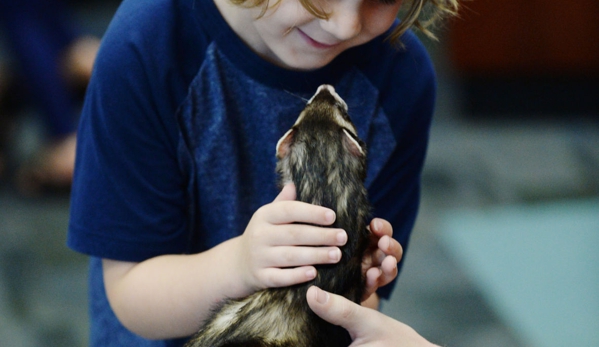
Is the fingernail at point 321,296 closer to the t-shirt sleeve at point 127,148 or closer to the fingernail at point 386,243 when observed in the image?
the fingernail at point 386,243

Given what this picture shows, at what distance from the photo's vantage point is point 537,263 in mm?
1983

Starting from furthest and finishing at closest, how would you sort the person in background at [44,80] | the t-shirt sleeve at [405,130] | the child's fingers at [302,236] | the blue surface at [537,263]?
the person in background at [44,80], the blue surface at [537,263], the t-shirt sleeve at [405,130], the child's fingers at [302,236]

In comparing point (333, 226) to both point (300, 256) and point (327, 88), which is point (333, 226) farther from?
point (327, 88)

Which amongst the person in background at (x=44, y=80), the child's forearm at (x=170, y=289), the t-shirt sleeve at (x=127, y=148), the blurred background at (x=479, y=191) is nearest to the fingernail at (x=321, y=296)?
the child's forearm at (x=170, y=289)

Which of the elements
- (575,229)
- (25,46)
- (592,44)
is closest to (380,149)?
(575,229)

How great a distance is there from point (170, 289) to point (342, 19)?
1.30 ft

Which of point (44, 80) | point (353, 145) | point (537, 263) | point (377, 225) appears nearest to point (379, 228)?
point (377, 225)

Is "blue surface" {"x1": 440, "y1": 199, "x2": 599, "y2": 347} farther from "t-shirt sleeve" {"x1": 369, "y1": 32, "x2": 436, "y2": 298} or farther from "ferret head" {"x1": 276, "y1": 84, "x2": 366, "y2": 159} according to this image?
"ferret head" {"x1": 276, "y1": 84, "x2": 366, "y2": 159}

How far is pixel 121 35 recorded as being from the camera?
82cm

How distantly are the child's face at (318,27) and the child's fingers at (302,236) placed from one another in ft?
0.69

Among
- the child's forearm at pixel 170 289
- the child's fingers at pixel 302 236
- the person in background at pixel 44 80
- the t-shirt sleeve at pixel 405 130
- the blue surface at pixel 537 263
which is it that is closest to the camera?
the child's fingers at pixel 302 236

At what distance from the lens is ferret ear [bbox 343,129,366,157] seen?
0.82 m

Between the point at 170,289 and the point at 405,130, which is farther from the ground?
the point at 405,130

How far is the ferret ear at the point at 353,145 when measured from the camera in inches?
32.2
